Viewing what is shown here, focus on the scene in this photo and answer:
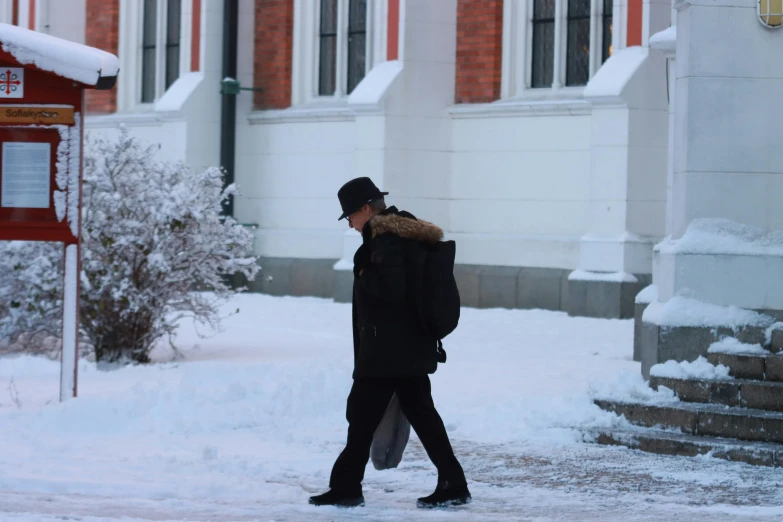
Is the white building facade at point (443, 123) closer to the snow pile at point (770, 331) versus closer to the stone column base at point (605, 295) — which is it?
the stone column base at point (605, 295)

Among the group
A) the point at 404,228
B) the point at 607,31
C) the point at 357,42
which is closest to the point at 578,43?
the point at 607,31

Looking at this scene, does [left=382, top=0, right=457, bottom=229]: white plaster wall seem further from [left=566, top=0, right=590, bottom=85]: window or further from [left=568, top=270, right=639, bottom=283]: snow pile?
[left=568, top=270, right=639, bottom=283]: snow pile

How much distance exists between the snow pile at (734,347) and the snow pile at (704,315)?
0.10 m

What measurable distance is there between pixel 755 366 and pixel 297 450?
2963mm

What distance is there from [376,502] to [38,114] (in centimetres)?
440

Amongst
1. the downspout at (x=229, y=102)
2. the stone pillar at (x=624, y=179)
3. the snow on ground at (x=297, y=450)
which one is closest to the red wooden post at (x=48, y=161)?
the snow on ground at (x=297, y=450)

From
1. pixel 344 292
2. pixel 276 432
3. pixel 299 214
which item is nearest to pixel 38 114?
pixel 276 432

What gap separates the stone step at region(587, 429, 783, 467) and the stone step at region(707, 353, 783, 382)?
2.23 ft

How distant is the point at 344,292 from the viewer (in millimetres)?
19750

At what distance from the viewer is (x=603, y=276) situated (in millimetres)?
16984

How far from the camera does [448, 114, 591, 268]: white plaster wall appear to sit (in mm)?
18141

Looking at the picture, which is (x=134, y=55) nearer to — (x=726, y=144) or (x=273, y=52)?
(x=273, y=52)

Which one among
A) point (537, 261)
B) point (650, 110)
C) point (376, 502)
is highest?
point (650, 110)

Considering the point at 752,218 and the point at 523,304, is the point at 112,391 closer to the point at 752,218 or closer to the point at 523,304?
the point at 752,218
